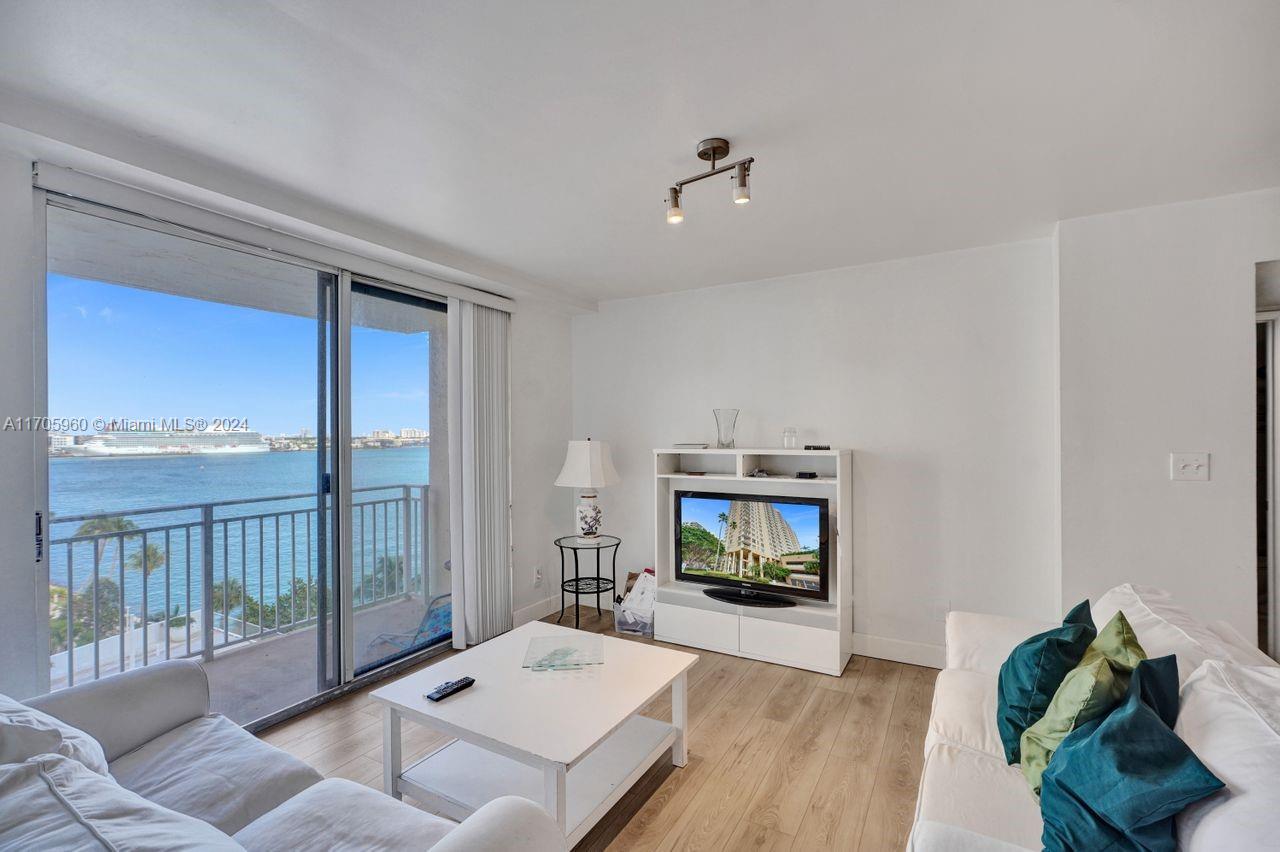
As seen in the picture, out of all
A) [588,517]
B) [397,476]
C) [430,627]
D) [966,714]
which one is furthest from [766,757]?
[397,476]

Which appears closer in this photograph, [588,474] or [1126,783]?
[1126,783]

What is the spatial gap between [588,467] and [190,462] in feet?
7.26

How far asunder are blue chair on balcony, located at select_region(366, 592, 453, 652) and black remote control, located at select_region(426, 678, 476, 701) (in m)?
1.48

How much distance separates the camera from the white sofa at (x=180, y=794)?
0.88 m

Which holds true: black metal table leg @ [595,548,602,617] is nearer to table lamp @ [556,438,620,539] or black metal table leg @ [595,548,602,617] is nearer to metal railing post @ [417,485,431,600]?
table lamp @ [556,438,620,539]

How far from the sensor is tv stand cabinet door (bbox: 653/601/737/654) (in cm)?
360

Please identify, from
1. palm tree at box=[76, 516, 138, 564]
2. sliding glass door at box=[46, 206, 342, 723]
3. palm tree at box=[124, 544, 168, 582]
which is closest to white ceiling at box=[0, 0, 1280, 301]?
sliding glass door at box=[46, 206, 342, 723]

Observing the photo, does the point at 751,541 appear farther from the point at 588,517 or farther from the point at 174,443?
the point at 174,443

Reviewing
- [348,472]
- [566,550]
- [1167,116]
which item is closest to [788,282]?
[1167,116]

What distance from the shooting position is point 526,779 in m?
2.04

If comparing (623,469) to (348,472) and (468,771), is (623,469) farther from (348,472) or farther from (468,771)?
(468,771)

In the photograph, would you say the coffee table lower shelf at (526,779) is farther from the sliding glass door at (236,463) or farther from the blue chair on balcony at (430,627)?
the blue chair on balcony at (430,627)

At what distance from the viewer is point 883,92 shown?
1726mm

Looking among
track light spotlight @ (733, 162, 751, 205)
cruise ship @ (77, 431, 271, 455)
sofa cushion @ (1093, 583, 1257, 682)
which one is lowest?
sofa cushion @ (1093, 583, 1257, 682)
